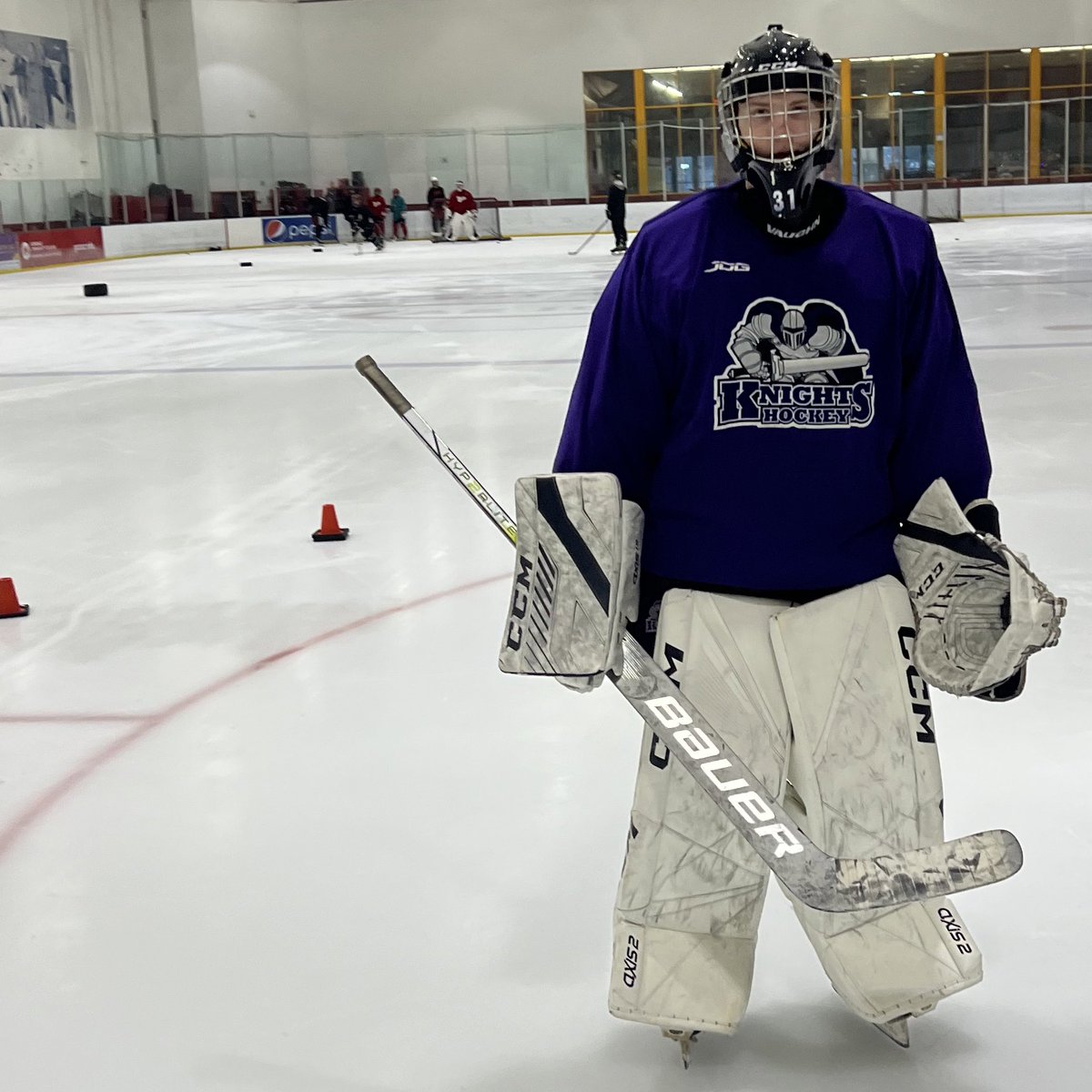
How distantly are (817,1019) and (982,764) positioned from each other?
0.82m

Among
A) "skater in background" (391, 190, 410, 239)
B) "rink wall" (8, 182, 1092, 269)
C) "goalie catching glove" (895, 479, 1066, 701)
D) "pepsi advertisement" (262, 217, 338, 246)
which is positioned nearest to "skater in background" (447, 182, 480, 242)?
"rink wall" (8, 182, 1092, 269)

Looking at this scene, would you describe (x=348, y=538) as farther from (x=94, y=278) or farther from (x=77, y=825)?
(x=94, y=278)

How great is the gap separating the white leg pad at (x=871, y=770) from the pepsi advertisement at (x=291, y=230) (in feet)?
82.0

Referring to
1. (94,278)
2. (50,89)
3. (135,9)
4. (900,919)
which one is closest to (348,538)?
(900,919)

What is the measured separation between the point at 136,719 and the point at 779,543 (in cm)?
156

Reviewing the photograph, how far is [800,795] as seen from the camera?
→ 155 centimetres

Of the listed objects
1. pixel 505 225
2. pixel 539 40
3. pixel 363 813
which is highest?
pixel 539 40

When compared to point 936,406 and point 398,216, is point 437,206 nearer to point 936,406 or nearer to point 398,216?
point 398,216

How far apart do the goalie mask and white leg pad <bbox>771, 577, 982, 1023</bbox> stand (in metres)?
0.43

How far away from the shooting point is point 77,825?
222cm

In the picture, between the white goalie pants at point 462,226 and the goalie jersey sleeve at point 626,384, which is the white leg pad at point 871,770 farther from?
the white goalie pants at point 462,226

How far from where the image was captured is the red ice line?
2.26 m

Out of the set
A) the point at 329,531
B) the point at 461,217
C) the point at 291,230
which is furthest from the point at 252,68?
the point at 329,531

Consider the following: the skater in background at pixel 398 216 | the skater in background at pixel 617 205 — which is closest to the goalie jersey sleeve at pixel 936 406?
the skater in background at pixel 617 205
